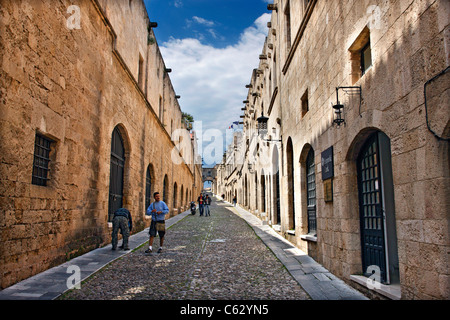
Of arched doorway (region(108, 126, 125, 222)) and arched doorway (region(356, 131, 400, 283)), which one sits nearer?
arched doorway (region(356, 131, 400, 283))

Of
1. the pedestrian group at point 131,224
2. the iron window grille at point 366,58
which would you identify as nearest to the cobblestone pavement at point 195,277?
the pedestrian group at point 131,224

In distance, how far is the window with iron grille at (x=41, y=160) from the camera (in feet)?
18.7

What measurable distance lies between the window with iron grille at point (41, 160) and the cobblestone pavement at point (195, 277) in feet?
6.39

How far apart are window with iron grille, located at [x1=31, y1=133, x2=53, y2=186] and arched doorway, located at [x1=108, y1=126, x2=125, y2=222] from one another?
3797mm

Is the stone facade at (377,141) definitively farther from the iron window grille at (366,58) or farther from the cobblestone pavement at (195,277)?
the cobblestone pavement at (195,277)

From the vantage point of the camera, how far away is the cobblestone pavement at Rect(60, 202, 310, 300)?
472 cm

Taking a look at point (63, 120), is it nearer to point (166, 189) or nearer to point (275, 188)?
point (275, 188)

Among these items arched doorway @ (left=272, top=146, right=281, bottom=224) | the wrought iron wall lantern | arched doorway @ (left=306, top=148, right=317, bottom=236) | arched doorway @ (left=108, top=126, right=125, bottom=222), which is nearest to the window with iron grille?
arched doorway @ (left=108, top=126, right=125, bottom=222)

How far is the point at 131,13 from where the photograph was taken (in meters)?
11.5

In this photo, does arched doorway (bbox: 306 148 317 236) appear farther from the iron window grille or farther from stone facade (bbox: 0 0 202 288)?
stone facade (bbox: 0 0 202 288)

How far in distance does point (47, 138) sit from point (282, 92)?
7845 mm

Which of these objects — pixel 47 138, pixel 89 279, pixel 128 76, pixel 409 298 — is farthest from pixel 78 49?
pixel 409 298

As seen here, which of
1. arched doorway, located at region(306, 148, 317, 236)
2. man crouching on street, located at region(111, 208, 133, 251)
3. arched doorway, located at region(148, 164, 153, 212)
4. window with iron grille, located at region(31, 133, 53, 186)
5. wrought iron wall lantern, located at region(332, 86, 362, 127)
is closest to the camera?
wrought iron wall lantern, located at region(332, 86, 362, 127)
